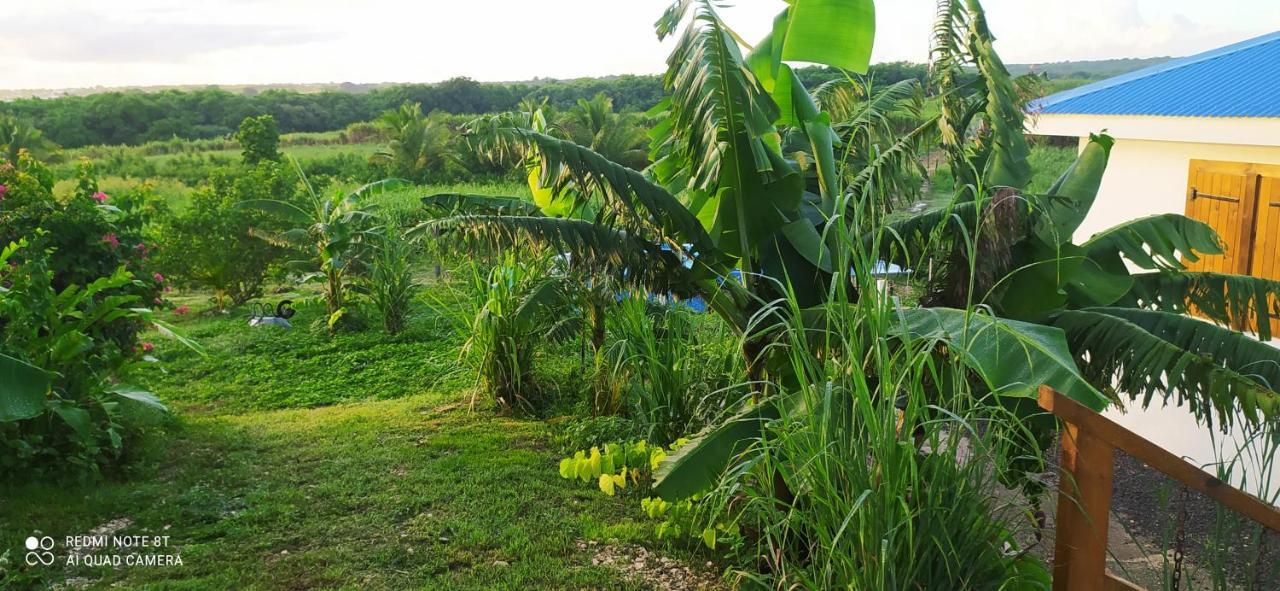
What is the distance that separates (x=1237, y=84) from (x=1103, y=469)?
5.11 m

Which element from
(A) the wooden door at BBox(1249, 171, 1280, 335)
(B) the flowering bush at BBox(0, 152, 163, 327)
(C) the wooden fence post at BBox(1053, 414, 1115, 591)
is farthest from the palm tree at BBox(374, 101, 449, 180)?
(C) the wooden fence post at BBox(1053, 414, 1115, 591)

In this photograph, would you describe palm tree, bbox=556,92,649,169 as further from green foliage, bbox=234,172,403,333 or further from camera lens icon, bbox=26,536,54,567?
camera lens icon, bbox=26,536,54,567

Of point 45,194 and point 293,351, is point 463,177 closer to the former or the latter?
point 293,351

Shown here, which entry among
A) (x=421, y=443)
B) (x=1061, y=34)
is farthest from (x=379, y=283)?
(x=1061, y=34)

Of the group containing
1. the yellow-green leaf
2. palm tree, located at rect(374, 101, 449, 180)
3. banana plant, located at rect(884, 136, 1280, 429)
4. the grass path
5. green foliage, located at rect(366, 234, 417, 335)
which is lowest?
the grass path

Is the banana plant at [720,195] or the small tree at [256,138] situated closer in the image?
the banana plant at [720,195]

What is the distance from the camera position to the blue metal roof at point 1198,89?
5680mm

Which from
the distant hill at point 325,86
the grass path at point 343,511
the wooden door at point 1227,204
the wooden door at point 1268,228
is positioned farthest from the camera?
the distant hill at point 325,86

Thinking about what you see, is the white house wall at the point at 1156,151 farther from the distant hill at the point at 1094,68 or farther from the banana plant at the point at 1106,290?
the distant hill at the point at 1094,68

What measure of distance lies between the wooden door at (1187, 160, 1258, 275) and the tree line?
1087cm

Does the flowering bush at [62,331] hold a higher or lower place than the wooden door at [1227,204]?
lower

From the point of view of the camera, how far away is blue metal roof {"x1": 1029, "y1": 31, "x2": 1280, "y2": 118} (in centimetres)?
568

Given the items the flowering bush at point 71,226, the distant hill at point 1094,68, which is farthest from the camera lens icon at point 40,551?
the distant hill at point 1094,68

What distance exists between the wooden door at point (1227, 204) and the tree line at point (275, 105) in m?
10.9
